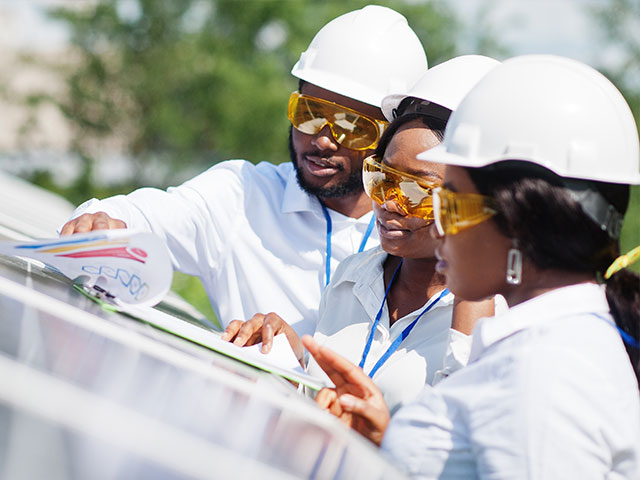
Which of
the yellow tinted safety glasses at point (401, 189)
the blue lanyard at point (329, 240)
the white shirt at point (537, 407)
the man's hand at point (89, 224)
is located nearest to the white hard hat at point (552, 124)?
the white shirt at point (537, 407)

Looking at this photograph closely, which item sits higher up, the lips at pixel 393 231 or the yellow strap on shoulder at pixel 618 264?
the yellow strap on shoulder at pixel 618 264

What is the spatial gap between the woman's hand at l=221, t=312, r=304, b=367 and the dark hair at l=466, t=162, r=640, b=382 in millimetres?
992

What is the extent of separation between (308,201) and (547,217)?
218 cm

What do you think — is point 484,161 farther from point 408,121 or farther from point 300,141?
point 300,141

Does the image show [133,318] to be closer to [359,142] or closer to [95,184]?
[359,142]

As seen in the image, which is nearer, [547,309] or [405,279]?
[547,309]

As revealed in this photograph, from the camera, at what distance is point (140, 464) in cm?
127

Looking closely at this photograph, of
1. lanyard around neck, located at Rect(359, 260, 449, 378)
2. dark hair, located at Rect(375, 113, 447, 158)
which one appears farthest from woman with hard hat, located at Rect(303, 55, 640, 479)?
dark hair, located at Rect(375, 113, 447, 158)

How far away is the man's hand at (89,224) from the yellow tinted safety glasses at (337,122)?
1152 millimetres

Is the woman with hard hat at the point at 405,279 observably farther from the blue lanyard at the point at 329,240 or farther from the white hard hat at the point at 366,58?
the white hard hat at the point at 366,58

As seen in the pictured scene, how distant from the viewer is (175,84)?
56.2 ft

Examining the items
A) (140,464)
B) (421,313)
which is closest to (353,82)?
(421,313)

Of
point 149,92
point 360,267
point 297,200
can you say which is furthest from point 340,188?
point 149,92

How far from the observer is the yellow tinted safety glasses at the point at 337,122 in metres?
3.65
